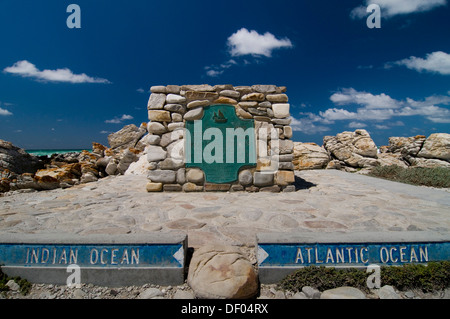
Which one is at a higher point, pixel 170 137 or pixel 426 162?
pixel 170 137

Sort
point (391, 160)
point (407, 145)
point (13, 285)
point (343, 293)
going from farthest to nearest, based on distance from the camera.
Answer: point (407, 145) → point (391, 160) → point (13, 285) → point (343, 293)

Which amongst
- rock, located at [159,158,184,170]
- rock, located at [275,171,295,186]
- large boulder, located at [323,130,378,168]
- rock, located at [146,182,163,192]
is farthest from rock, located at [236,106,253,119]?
large boulder, located at [323,130,378,168]

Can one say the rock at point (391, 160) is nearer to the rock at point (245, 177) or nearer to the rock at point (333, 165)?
the rock at point (333, 165)

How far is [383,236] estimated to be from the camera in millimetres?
2018

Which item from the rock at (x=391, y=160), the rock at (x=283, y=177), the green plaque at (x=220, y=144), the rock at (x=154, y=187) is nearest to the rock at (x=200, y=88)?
the green plaque at (x=220, y=144)

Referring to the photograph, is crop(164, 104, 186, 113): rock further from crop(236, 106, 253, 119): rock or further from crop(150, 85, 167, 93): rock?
crop(236, 106, 253, 119): rock

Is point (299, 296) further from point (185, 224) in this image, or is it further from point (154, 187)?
point (154, 187)

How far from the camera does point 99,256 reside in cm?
194

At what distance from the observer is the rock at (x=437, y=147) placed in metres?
9.57

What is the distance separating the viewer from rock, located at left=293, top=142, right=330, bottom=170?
378 inches

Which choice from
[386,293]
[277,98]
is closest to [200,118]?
[277,98]

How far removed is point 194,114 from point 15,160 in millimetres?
9785

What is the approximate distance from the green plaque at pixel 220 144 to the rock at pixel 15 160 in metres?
A: 8.97
